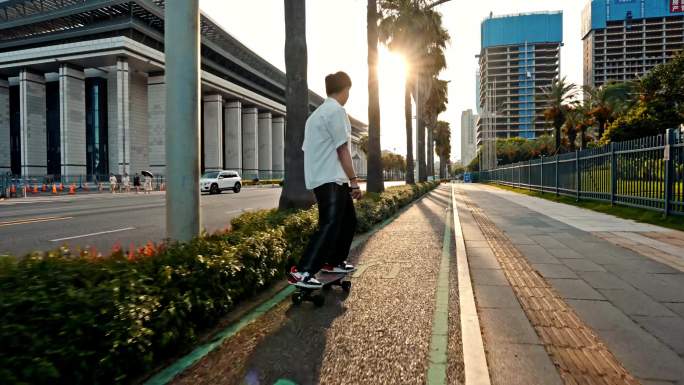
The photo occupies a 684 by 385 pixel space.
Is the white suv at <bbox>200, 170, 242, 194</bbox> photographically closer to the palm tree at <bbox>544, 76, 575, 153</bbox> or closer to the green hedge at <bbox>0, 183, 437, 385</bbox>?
the green hedge at <bbox>0, 183, 437, 385</bbox>

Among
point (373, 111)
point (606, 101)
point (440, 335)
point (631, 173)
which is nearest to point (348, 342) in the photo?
point (440, 335)

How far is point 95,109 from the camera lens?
4697cm

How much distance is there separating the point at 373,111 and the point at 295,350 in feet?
43.2

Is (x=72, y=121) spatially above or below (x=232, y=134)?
below

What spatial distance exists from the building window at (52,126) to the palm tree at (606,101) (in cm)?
6233

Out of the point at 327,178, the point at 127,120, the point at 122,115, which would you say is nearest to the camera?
the point at 327,178

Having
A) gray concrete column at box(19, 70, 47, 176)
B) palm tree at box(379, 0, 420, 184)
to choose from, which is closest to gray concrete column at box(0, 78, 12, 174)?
gray concrete column at box(19, 70, 47, 176)

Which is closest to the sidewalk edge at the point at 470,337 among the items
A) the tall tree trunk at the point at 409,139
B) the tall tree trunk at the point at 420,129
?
the tall tree trunk at the point at 409,139

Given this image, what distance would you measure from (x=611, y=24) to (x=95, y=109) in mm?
165898

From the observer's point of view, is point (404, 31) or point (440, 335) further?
point (404, 31)

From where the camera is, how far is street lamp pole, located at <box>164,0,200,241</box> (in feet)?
13.8

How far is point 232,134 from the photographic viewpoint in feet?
200

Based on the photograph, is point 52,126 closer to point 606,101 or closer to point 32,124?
point 32,124

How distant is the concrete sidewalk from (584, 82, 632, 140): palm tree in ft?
153
